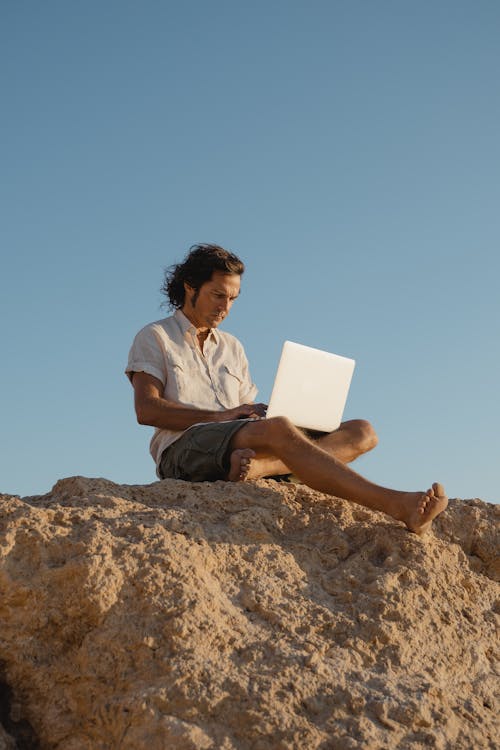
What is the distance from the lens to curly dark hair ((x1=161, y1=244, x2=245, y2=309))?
498 centimetres

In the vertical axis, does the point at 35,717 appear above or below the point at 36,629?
below

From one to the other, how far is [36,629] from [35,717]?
278mm

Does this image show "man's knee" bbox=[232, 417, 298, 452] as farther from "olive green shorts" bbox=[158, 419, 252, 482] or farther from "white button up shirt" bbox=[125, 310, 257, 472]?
"white button up shirt" bbox=[125, 310, 257, 472]

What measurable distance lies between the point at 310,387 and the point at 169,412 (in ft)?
2.46

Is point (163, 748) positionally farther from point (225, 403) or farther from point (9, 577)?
point (225, 403)

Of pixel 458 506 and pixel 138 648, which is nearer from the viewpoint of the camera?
pixel 138 648

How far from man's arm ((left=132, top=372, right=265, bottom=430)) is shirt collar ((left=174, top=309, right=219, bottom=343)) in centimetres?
46

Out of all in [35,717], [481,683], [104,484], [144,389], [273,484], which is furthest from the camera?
[144,389]

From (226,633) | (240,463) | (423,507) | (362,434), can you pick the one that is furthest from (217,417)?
(226,633)

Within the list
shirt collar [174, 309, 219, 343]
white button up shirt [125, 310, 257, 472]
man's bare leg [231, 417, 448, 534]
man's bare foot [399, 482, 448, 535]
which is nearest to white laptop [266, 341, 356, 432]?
man's bare leg [231, 417, 448, 534]

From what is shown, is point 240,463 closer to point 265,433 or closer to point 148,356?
point 265,433

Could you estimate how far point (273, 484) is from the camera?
4.19 meters

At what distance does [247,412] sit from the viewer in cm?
439

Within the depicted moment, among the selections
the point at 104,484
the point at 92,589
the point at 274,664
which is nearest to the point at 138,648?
the point at 92,589
